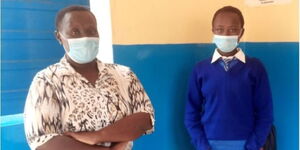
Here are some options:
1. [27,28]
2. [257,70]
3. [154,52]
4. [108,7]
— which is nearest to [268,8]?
[257,70]

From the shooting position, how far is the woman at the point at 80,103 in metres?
1.36

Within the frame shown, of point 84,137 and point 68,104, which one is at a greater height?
point 68,104

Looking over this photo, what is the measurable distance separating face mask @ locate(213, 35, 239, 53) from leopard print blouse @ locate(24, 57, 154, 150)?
2.66 feet

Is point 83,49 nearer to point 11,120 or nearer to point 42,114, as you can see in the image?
point 42,114

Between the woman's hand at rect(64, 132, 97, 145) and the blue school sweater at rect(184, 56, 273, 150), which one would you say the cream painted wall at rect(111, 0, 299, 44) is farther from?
the woman's hand at rect(64, 132, 97, 145)

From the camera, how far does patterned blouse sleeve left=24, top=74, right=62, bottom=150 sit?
1.34 m

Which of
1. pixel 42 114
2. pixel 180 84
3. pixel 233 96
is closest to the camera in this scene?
pixel 42 114

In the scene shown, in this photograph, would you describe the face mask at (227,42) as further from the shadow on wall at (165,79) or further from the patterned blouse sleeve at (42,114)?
the patterned blouse sleeve at (42,114)

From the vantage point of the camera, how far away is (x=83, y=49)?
1.45 metres

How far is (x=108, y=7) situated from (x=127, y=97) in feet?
2.25

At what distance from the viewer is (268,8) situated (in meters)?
2.53

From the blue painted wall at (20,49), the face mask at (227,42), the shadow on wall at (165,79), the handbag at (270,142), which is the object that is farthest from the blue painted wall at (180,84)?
the blue painted wall at (20,49)

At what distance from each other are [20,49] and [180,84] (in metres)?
1.13

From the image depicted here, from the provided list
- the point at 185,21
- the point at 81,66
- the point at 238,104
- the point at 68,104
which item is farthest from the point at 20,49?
the point at 238,104
